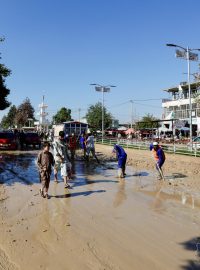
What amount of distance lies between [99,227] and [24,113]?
3427 inches

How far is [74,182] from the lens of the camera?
1305 centimetres

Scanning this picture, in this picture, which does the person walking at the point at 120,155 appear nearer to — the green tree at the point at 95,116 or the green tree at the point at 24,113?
the green tree at the point at 95,116

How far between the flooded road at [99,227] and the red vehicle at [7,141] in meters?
17.2

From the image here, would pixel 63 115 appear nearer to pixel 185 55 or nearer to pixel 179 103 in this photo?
pixel 179 103

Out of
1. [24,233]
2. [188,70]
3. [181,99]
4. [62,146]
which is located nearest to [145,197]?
[62,146]

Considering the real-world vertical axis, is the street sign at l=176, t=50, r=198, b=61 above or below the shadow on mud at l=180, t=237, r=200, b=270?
above

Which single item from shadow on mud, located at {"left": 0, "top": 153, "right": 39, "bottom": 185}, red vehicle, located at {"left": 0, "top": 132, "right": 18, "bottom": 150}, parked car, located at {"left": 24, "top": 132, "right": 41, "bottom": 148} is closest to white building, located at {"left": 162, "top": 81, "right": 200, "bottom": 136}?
parked car, located at {"left": 24, "top": 132, "right": 41, "bottom": 148}

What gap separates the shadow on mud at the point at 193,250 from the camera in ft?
17.8

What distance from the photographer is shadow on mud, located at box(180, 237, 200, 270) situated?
17.8 ft

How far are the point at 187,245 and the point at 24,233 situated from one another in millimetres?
3086

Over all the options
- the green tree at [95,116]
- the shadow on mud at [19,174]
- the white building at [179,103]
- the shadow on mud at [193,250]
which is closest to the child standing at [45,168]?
the shadow on mud at [19,174]

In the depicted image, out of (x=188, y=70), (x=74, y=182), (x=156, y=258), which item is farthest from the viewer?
(x=188, y=70)

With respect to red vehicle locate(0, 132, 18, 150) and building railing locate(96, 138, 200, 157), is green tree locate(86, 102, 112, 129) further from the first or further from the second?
red vehicle locate(0, 132, 18, 150)

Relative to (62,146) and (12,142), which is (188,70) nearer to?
(12,142)
